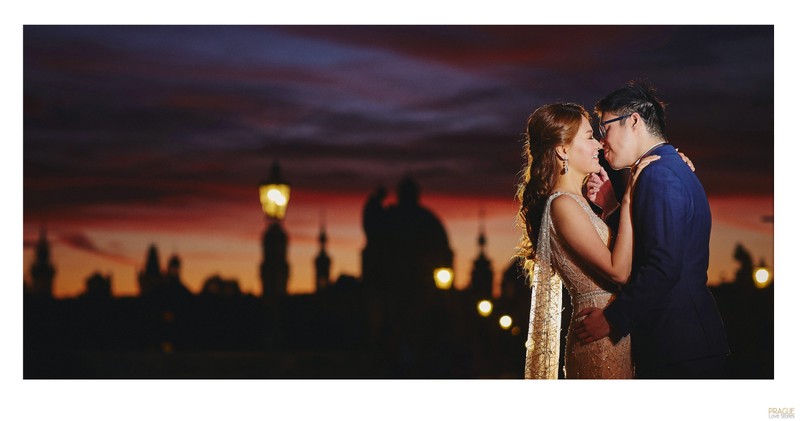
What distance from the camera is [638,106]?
23.3 ft

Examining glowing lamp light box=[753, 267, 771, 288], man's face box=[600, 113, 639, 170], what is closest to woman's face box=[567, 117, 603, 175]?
man's face box=[600, 113, 639, 170]

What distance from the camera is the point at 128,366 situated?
10.2 meters

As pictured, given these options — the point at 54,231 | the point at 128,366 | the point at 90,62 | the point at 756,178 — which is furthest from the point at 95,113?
the point at 756,178

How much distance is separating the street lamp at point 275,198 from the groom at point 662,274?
333 centimetres

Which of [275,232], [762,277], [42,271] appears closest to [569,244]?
[762,277]

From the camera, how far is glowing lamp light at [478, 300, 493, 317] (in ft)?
50.2

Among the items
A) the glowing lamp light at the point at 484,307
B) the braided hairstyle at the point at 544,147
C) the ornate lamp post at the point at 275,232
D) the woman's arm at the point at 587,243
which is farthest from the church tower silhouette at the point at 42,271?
the glowing lamp light at the point at 484,307

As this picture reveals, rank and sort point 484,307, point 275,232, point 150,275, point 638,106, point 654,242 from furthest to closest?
point 484,307 → point 150,275 → point 275,232 → point 638,106 → point 654,242

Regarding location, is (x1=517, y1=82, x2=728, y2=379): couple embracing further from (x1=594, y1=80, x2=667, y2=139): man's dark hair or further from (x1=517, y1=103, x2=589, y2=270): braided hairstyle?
(x1=594, y1=80, x2=667, y2=139): man's dark hair

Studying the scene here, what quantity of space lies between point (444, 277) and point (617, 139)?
5.18 metres

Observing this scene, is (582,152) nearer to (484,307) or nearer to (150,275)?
(150,275)
